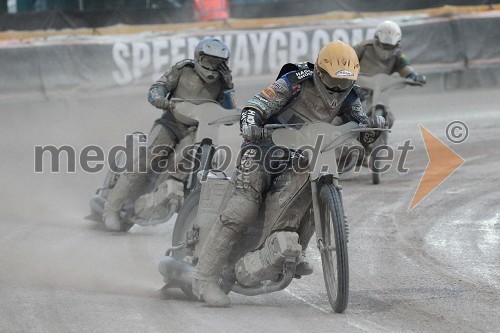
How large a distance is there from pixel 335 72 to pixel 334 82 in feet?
0.41

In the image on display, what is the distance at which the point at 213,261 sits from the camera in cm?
784

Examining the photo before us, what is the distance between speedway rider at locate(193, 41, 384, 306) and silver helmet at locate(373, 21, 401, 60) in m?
7.59

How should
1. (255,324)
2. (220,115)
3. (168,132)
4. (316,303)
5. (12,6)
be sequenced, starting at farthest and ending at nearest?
(12,6)
(168,132)
(220,115)
(316,303)
(255,324)

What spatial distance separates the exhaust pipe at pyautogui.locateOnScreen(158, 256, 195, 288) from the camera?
8.07 m

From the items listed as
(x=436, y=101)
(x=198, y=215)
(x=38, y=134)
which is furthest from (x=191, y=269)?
(x=436, y=101)

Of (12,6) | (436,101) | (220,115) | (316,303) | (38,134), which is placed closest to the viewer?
(316,303)

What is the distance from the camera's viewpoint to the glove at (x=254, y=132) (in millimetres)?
7383

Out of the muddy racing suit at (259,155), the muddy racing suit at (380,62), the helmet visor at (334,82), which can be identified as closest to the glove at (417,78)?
the muddy racing suit at (380,62)

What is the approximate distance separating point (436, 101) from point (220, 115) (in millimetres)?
11348

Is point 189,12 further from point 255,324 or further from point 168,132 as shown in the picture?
point 255,324

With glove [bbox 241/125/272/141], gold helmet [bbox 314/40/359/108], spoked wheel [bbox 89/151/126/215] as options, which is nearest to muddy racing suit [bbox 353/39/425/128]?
spoked wheel [bbox 89/151/126/215]

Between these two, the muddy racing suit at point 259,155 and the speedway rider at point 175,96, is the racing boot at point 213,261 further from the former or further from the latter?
the speedway rider at point 175,96

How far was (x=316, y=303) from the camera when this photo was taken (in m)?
7.84

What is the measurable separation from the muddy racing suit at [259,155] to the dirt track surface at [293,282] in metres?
0.38
